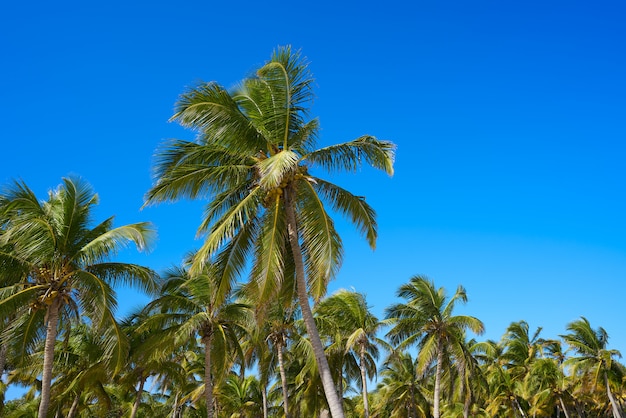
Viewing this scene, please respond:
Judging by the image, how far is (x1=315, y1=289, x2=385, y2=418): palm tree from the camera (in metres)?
29.1

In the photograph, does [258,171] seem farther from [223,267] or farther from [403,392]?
[403,392]

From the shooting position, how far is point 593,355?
38.4m

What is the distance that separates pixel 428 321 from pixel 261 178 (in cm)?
1720

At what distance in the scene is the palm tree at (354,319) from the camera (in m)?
29.1

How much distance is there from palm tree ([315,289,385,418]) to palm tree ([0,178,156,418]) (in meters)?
13.0

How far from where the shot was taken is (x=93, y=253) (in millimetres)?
16969

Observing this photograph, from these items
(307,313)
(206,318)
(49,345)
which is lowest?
(307,313)

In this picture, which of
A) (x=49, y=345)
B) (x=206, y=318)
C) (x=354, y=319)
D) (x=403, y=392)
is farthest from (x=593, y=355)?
(x=49, y=345)

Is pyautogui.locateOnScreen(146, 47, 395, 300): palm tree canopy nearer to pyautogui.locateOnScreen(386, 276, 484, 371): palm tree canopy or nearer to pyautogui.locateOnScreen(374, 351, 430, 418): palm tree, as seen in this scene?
pyautogui.locateOnScreen(386, 276, 484, 371): palm tree canopy

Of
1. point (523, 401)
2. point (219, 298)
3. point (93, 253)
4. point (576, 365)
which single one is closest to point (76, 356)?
point (93, 253)

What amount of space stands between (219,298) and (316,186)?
4072mm

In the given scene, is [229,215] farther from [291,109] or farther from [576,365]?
[576,365]

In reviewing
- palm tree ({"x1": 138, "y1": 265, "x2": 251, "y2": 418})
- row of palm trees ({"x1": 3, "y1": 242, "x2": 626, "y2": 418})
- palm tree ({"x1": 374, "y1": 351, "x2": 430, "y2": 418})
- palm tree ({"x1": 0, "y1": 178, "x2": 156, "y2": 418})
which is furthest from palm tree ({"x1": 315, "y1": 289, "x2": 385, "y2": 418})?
palm tree ({"x1": 0, "y1": 178, "x2": 156, "y2": 418})

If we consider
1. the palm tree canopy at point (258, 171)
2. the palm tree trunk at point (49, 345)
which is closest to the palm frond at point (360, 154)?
the palm tree canopy at point (258, 171)
